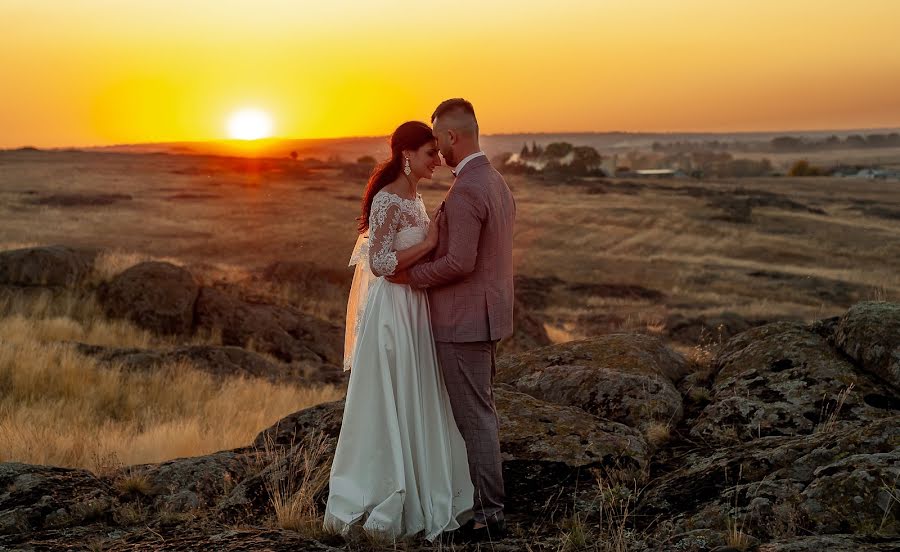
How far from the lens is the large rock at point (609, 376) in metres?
6.89

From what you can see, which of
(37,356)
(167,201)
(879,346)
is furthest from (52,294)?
(167,201)

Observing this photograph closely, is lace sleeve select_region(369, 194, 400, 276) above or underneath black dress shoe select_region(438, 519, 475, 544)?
above

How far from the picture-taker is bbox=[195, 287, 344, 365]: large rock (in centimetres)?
1514

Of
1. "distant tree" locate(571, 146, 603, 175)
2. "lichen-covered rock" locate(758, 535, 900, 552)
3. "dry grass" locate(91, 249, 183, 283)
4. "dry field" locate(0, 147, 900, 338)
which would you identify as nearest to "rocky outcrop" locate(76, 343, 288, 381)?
"dry grass" locate(91, 249, 183, 283)

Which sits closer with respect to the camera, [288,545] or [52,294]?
[288,545]

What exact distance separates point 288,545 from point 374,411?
1.17 meters

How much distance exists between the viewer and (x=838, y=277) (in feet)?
113

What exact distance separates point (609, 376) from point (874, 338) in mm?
2027

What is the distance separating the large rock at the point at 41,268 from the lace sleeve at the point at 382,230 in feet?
39.5

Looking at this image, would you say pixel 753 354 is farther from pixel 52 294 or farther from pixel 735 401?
pixel 52 294

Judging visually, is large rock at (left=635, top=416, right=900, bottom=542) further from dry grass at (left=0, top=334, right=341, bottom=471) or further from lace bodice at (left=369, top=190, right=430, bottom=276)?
dry grass at (left=0, top=334, right=341, bottom=471)

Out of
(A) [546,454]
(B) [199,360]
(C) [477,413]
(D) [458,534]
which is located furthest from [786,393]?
(B) [199,360]

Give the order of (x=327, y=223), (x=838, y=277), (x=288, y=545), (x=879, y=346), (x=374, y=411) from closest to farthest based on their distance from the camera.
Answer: (x=288, y=545) < (x=374, y=411) < (x=879, y=346) < (x=838, y=277) < (x=327, y=223)

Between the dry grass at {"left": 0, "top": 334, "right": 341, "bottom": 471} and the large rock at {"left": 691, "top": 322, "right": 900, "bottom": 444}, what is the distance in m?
4.88
